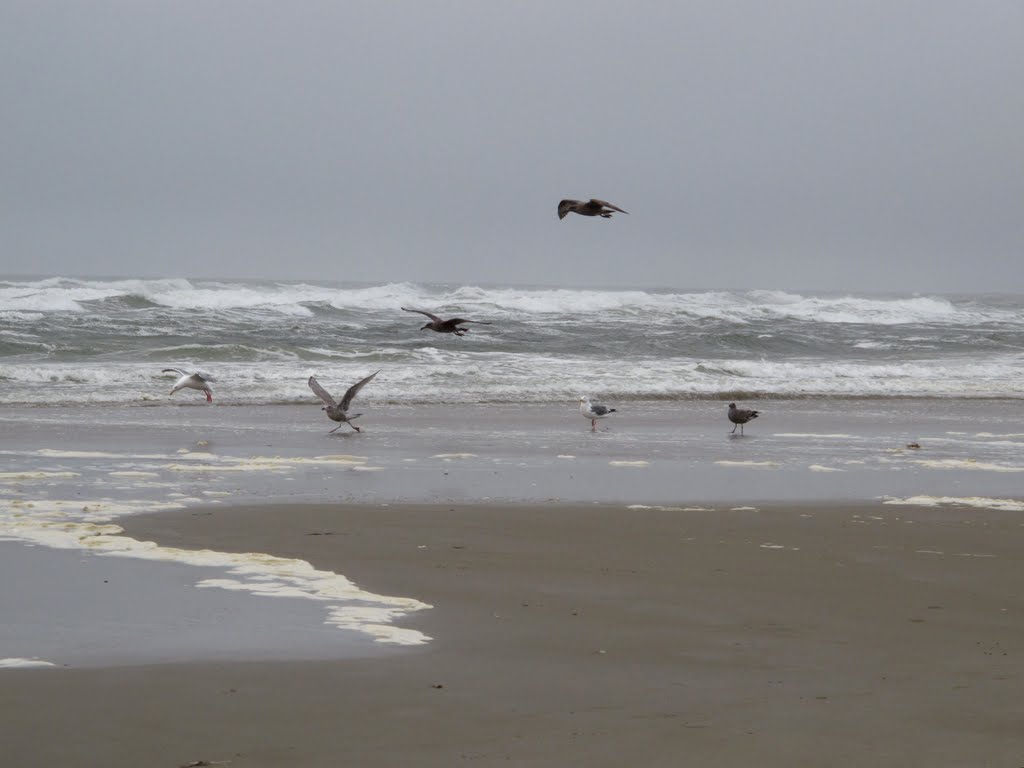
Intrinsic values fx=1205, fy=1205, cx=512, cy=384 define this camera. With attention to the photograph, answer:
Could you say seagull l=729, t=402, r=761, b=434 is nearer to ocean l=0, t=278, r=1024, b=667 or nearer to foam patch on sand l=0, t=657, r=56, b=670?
ocean l=0, t=278, r=1024, b=667

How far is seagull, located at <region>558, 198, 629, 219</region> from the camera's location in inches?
437

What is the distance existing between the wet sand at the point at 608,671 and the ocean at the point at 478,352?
34.4 ft

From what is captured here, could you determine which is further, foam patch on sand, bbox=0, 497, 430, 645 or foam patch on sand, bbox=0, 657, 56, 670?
foam patch on sand, bbox=0, 497, 430, 645

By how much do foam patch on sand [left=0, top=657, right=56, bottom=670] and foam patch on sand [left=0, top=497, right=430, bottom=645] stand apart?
124 centimetres

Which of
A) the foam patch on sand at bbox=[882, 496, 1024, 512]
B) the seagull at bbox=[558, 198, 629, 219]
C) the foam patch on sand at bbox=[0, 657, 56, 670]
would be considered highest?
the seagull at bbox=[558, 198, 629, 219]

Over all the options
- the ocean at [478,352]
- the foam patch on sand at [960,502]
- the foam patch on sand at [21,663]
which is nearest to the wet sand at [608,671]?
the foam patch on sand at [21,663]

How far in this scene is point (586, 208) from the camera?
11320 millimetres

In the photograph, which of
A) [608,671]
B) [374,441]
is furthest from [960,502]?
[374,441]

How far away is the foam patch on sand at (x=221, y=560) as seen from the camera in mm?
5559

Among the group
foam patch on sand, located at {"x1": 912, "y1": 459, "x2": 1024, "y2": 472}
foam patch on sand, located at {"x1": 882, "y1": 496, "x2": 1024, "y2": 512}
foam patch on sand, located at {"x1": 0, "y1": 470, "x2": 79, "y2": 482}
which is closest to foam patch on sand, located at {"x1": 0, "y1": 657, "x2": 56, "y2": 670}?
foam patch on sand, located at {"x1": 0, "y1": 470, "x2": 79, "y2": 482}

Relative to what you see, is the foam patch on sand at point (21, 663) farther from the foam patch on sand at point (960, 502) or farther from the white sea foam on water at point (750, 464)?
the white sea foam on water at point (750, 464)

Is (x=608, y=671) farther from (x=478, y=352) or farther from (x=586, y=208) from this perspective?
(x=478, y=352)

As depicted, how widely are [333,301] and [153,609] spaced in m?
38.0

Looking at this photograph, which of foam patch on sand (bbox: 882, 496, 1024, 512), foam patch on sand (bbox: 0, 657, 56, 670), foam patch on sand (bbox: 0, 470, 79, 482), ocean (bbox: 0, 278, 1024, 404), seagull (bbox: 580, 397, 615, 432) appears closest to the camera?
foam patch on sand (bbox: 0, 657, 56, 670)
